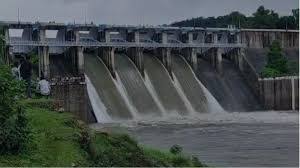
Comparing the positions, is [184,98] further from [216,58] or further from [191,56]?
[216,58]

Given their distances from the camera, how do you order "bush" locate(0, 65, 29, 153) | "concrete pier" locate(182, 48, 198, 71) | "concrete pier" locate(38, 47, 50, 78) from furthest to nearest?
1. "concrete pier" locate(182, 48, 198, 71)
2. "concrete pier" locate(38, 47, 50, 78)
3. "bush" locate(0, 65, 29, 153)

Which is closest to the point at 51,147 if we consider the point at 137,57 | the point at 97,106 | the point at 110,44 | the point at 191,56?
the point at 97,106

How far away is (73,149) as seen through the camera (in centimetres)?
1062

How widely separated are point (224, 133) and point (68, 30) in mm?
15681

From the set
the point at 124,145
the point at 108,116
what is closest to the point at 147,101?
the point at 108,116

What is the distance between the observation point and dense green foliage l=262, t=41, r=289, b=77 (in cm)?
5150

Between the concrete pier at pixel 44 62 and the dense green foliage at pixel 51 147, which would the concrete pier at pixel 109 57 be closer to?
the concrete pier at pixel 44 62

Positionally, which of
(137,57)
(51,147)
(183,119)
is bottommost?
(183,119)

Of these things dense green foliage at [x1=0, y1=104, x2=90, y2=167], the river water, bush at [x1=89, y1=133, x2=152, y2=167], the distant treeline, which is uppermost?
the distant treeline

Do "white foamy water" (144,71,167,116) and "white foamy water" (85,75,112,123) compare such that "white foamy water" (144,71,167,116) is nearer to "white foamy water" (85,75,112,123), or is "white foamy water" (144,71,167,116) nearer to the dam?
the dam

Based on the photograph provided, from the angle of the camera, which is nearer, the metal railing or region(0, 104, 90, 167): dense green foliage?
region(0, 104, 90, 167): dense green foliage

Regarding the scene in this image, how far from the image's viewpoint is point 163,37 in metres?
46.8

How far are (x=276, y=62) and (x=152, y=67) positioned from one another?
505 inches

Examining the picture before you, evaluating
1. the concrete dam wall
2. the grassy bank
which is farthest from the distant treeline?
the grassy bank
